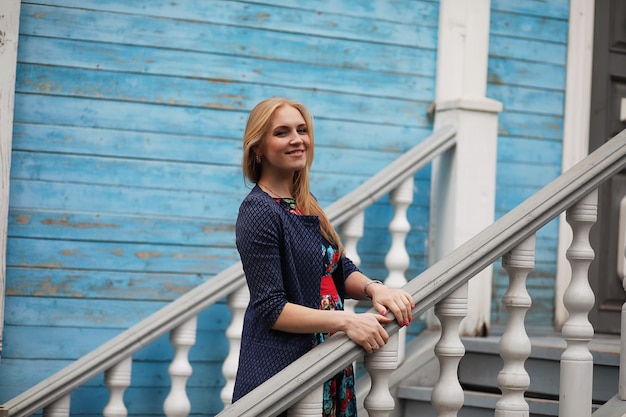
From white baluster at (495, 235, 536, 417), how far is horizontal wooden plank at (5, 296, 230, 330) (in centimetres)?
166

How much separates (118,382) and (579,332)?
1730mm

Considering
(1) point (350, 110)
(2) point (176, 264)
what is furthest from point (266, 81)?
(2) point (176, 264)

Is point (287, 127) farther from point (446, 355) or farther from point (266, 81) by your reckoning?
point (266, 81)

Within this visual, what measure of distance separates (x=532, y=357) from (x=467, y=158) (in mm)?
1002

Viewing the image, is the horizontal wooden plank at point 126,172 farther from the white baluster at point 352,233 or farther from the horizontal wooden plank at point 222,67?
the white baluster at point 352,233

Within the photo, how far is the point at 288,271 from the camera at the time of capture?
2311mm

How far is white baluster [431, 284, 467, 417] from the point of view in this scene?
2.52 meters

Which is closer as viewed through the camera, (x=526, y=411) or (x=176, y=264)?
(x=526, y=411)

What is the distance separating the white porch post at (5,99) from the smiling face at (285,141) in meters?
1.55

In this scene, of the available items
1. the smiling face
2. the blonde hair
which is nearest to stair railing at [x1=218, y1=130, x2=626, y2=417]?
the blonde hair

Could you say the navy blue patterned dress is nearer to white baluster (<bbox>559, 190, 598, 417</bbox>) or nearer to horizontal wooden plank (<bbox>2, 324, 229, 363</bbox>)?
white baluster (<bbox>559, 190, 598, 417</bbox>)

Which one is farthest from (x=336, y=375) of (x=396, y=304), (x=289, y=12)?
(x=289, y=12)

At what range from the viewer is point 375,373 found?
2385 mm

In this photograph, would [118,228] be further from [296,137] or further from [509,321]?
[509,321]
